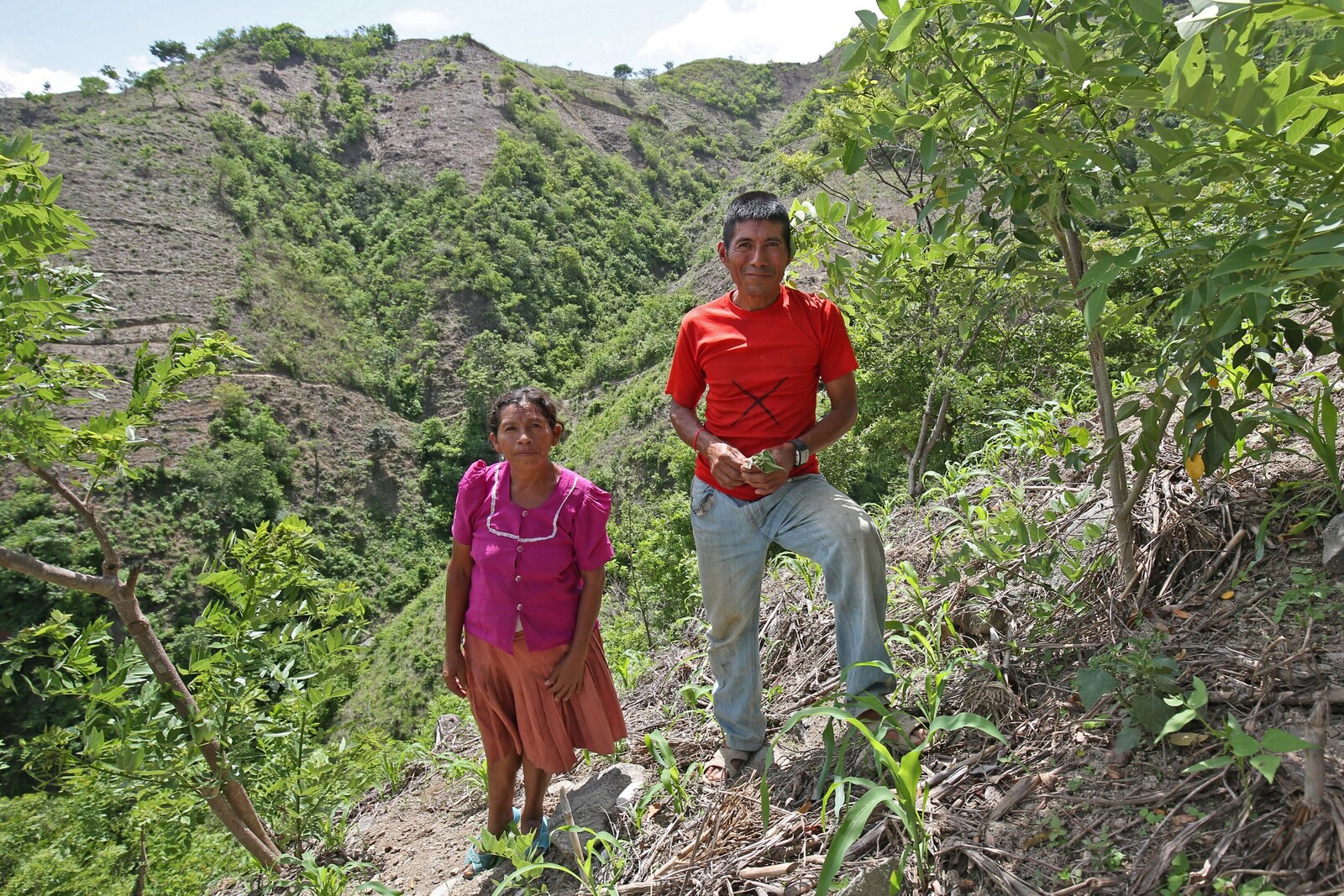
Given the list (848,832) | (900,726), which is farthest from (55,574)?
Result: (900,726)

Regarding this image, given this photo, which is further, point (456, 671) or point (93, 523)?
point (456, 671)

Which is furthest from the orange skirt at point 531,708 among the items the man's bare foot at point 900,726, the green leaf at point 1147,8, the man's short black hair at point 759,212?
the green leaf at point 1147,8

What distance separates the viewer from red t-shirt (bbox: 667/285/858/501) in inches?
84.5

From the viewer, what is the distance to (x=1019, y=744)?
163 centimetres

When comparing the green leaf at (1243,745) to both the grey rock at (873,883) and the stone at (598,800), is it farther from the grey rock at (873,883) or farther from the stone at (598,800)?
the stone at (598,800)

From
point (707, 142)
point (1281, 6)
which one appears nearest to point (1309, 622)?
point (1281, 6)

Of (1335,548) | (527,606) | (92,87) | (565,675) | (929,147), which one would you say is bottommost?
(565,675)

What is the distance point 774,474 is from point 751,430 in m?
0.24

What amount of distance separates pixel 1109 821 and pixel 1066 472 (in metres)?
1.64

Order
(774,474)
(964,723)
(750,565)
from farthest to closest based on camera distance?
(750,565), (774,474), (964,723)

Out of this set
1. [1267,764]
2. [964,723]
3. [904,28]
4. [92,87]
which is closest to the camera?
[1267,764]

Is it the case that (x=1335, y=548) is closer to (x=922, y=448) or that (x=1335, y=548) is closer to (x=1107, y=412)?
(x=1107, y=412)

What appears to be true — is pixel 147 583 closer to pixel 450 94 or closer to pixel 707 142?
pixel 450 94

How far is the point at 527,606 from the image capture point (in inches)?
87.0
